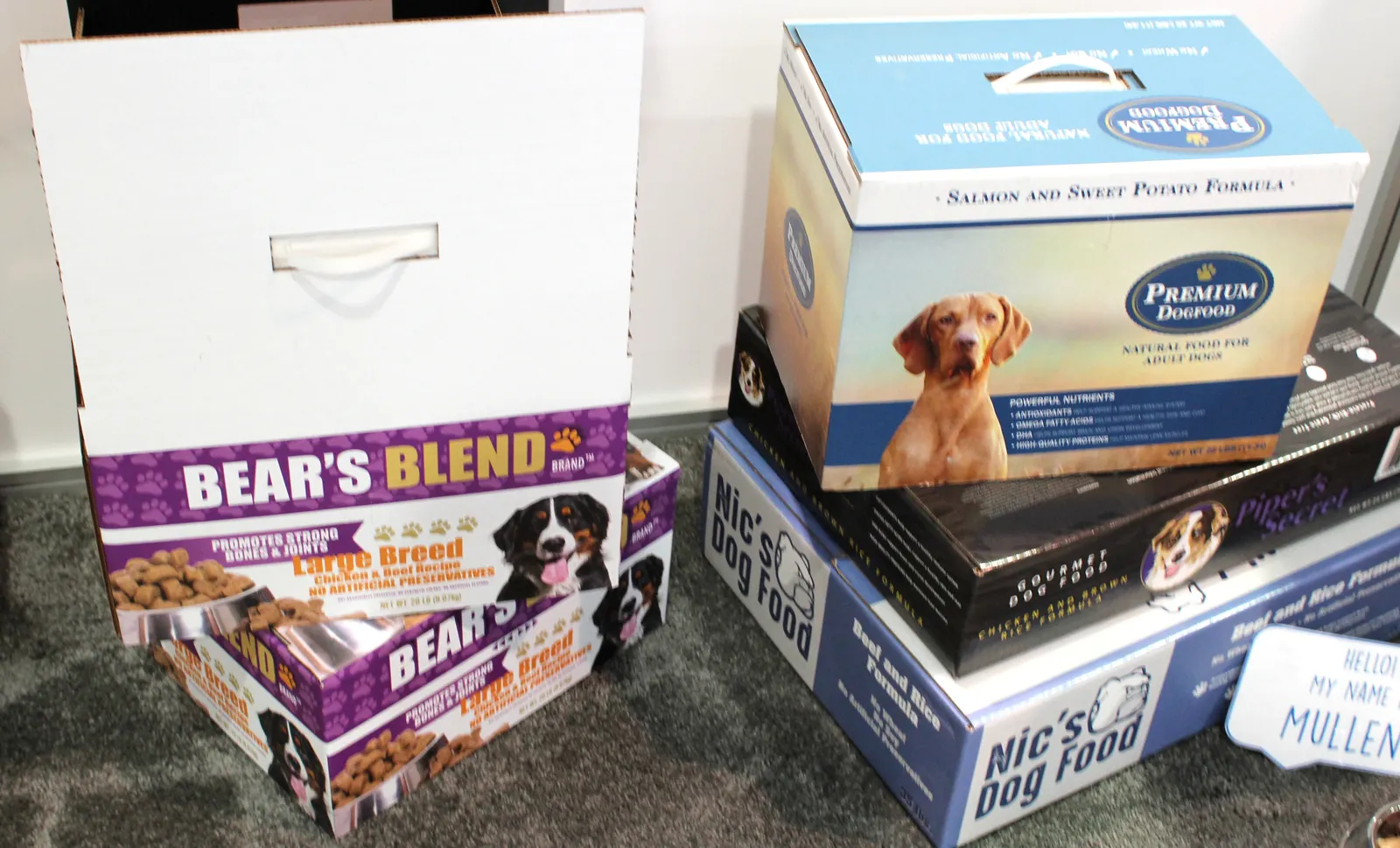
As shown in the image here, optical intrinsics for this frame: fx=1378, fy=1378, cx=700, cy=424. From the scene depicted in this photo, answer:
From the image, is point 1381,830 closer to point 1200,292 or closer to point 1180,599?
point 1180,599

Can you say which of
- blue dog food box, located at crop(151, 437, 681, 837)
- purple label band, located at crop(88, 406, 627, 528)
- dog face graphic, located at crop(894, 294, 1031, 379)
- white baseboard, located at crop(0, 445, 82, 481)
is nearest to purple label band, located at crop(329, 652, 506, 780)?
blue dog food box, located at crop(151, 437, 681, 837)

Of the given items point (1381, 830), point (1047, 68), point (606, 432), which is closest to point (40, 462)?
point (606, 432)

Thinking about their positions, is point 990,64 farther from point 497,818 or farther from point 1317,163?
point 497,818

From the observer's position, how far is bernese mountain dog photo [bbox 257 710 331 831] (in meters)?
1.03

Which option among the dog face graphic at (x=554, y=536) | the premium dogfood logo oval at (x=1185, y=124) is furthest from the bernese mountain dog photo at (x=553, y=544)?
the premium dogfood logo oval at (x=1185, y=124)

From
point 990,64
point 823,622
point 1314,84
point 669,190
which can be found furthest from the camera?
point 1314,84

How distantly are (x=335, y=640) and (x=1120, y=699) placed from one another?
24.0 inches

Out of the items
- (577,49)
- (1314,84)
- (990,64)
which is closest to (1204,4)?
(1314,84)

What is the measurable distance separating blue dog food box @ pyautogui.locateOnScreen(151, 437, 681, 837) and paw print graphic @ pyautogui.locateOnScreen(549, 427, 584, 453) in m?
0.18

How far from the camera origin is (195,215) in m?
0.77

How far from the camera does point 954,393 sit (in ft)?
3.25

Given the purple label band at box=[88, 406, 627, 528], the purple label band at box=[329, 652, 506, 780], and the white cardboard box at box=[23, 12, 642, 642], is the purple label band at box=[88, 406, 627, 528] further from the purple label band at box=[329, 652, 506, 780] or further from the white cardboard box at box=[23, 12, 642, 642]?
the purple label band at box=[329, 652, 506, 780]

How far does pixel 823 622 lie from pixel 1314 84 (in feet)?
2.69

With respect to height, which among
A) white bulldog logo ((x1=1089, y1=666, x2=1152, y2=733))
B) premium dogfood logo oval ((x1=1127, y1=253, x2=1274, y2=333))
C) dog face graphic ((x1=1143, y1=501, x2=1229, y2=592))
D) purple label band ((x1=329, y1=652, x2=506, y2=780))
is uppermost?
premium dogfood logo oval ((x1=1127, y1=253, x2=1274, y2=333))
